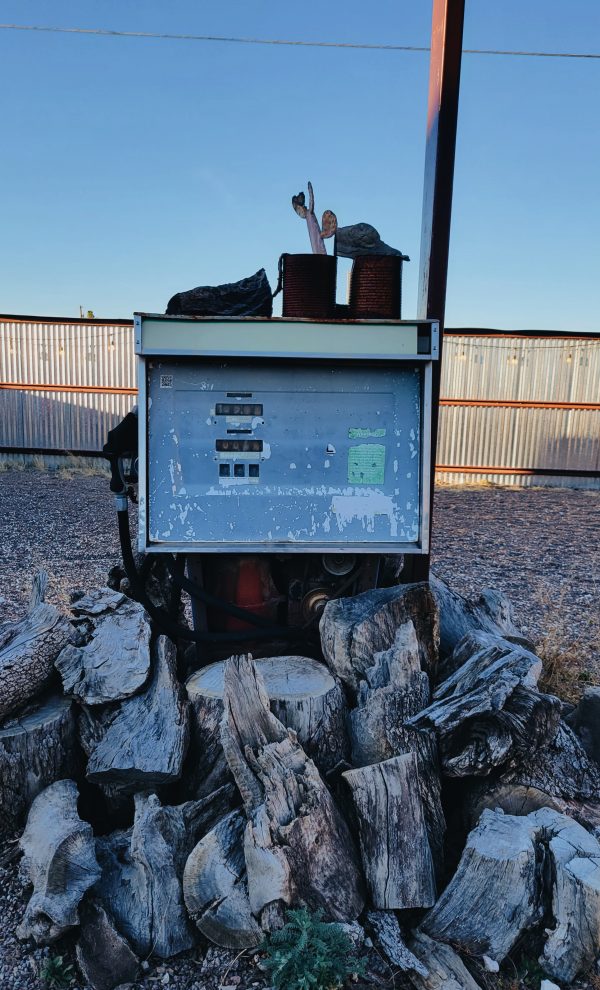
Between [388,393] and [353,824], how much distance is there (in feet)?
5.92

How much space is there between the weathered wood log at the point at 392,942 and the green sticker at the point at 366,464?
1.70 m

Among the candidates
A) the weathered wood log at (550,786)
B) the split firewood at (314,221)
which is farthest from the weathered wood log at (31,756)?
the split firewood at (314,221)

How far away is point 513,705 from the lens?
92.5 inches

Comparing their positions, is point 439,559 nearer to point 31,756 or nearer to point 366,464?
point 366,464

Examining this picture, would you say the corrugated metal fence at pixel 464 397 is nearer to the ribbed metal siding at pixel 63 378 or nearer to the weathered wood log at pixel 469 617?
the ribbed metal siding at pixel 63 378

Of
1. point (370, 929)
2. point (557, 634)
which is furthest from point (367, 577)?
point (557, 634)

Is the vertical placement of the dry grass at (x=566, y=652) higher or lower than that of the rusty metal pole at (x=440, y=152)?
lower

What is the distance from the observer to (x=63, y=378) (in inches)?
639

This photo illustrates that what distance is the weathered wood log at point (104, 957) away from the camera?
2.02 meters

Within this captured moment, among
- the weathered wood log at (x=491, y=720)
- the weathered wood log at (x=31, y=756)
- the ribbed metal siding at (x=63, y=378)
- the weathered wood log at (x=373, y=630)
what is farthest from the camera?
the ribbed metal siding at (x=63, y=378)

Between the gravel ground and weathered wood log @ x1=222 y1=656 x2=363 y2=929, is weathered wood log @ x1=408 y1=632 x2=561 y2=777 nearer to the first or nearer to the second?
weathered wood log @ x1=222 y1=656 x2=363 y2=929

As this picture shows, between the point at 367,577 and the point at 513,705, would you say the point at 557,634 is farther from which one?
the point at 513,705

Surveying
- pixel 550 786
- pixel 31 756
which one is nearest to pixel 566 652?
pixel 550 786

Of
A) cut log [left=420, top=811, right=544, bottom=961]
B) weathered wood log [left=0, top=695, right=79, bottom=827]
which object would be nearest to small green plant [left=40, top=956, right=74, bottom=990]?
weathered wood log [left=0, top=695, right=79, bottom=827]
